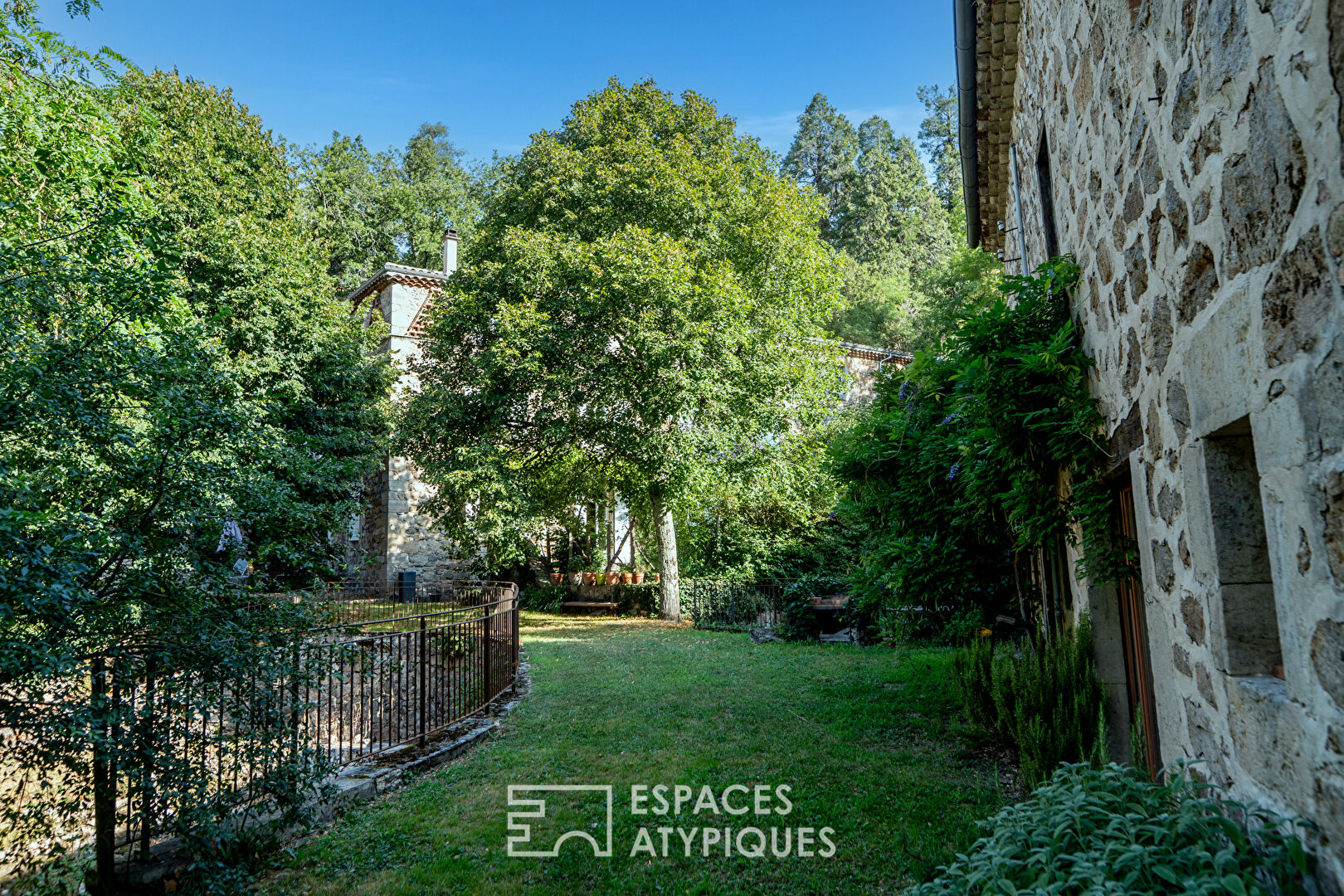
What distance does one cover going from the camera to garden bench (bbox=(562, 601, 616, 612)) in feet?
65.9

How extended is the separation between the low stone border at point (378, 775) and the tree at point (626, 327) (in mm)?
A: 7999

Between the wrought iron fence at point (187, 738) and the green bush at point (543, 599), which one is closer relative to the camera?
the wrought iron fence at point (187, 738)

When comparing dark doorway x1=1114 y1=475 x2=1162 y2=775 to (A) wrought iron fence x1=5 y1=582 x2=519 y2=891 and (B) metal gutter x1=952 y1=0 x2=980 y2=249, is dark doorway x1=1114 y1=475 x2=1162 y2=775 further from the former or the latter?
(A) wrought iron fence x1=5 y1=582 x2=519 y2=891

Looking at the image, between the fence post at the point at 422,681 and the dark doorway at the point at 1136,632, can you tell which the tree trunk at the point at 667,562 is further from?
the dark doorway at the point at 1136,632

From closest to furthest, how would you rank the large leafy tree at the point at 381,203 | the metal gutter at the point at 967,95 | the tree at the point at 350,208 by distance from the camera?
the metal gutter at the point at 967,95 → the tree at the point at 350,208 → the large leafy tree at the point at 381,203

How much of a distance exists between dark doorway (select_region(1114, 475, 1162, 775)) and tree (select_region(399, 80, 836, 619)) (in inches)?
428

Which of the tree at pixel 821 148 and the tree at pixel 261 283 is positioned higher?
the tree at pixel 821 148

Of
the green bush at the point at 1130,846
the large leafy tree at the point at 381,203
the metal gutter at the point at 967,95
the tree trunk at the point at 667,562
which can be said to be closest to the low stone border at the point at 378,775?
the green bush at the point at 1130,846

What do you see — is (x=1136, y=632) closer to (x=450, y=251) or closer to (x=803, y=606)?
(x=803, y=606)

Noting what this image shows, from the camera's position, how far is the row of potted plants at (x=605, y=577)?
20281mm

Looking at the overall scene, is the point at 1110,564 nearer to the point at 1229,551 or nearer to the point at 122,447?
the point at 1229,551

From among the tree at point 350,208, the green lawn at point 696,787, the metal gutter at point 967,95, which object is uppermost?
the tree at point 350,208

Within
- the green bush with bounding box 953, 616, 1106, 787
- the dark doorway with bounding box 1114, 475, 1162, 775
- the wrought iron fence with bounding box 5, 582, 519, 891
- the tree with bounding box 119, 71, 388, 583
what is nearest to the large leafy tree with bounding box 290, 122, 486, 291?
the tree with bounding box 119, 71, 388, 583

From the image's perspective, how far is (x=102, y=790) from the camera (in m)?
3.46
